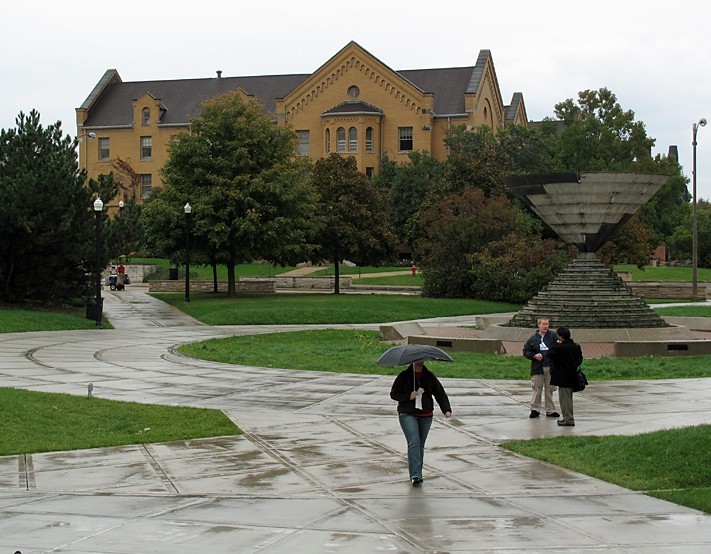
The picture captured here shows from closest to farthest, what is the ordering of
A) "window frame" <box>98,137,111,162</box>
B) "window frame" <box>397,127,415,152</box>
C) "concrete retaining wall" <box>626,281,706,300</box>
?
"concrete retaining wall" <box>626,281,706,300</box>
"window frame" <box>397,127,415,152</box>
"window frame" <box>98,137,111,162</box>

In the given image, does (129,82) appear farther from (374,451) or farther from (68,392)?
(374,451)

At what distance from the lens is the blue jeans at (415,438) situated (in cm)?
1109

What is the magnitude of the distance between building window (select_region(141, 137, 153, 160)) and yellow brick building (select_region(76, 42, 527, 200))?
9cm

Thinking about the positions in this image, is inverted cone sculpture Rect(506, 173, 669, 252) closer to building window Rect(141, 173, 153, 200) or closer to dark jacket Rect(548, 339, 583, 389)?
dark jacket Rect(548, 339, 583, 389)

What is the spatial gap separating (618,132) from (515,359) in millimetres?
59141

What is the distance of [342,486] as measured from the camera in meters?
11.0

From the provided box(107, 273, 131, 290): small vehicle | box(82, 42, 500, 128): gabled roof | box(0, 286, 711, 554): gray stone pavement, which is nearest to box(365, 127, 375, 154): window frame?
box(82, 42, 500, 128): gabled roof

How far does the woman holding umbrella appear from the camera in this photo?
36.5 feet

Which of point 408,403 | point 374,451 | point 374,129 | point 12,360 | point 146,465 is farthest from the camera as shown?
point 374,129

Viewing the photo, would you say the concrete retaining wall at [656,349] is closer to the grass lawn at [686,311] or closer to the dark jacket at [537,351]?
the dark jacket at [537,351]

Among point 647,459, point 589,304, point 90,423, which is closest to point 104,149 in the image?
point 589,304

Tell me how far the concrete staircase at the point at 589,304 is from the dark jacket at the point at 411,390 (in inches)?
646

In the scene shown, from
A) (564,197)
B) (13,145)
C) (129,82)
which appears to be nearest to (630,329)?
(564,197)

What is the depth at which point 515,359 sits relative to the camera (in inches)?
944
